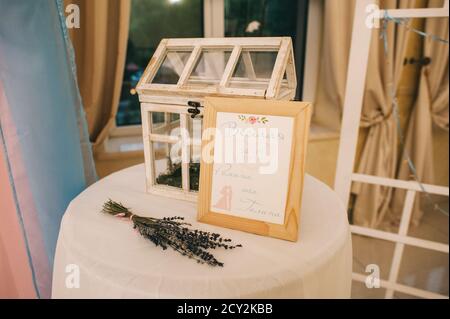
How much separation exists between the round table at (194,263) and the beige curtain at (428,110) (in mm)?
1702

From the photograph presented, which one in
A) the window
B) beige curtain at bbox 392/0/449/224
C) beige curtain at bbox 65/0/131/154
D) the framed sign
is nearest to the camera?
the framed sign

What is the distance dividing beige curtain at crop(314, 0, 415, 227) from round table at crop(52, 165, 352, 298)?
121cm

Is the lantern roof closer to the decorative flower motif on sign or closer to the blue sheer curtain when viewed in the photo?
the decorative flower motif on sign

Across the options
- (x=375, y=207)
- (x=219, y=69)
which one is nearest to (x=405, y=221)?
(x=375, y=207)

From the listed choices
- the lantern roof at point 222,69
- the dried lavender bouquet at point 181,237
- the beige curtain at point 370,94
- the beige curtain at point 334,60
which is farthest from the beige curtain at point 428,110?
the dried lavender bouquet at point 181,237

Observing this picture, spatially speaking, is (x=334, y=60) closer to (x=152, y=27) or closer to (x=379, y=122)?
(x=379, y=122)

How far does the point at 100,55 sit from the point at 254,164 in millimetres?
965

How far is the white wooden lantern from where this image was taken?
778 millimetres

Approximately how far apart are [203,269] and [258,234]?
172mm

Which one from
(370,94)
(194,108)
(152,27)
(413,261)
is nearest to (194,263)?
(194,108)

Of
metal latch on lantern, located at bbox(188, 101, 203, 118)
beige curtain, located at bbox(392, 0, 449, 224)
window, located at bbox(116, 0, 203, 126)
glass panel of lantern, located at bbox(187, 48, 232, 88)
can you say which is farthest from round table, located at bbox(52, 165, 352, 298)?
beige curtain, located at bbox(392, 0, 449, 224)

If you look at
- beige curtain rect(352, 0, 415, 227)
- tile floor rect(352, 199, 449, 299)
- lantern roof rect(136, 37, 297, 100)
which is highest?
lantern roof rect(136, 37, 297, 100)

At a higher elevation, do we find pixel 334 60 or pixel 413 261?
pixel 334 60

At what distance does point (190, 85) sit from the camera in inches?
31.6
